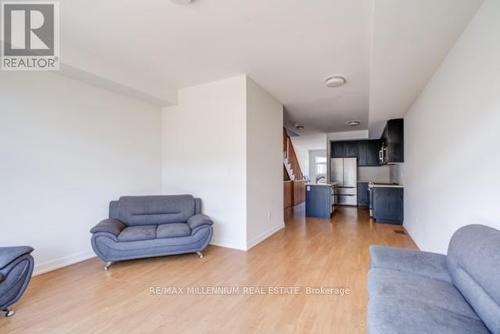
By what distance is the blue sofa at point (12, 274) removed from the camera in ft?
5.98

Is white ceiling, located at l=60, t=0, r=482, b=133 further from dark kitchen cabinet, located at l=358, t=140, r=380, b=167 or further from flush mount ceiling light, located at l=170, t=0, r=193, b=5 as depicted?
dark kitchen cabinet, located at l=358, t=140, r=380, b=167

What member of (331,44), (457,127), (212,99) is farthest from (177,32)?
(457,127)

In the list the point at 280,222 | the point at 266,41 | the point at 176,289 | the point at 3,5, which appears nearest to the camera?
the point at 3,5

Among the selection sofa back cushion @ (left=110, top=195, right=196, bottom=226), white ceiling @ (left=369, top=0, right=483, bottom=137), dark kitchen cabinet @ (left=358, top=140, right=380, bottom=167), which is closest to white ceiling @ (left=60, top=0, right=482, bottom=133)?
white ceiling @ (left=369, top=0, right=483, bottom=137)

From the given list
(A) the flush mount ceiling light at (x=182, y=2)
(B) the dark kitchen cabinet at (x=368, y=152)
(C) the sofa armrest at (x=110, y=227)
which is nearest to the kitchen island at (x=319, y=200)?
(B) the dark kitchen cabinet at (x=368, y=152)

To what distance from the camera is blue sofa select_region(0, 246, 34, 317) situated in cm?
182

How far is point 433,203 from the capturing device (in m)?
2.91

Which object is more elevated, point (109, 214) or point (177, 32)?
point (177, 32)

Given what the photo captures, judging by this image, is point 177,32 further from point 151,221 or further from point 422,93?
point 422,93

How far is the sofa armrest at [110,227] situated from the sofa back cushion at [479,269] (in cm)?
333

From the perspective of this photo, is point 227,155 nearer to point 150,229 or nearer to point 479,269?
point 150,229

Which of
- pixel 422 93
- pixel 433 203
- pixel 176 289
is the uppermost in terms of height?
pixel 422 93

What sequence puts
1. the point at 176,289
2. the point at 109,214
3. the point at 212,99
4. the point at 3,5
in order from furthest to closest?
the point at 212,99, the point at 109,214, the point at 176,289, the point at 3,5

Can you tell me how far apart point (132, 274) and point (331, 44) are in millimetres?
3538
